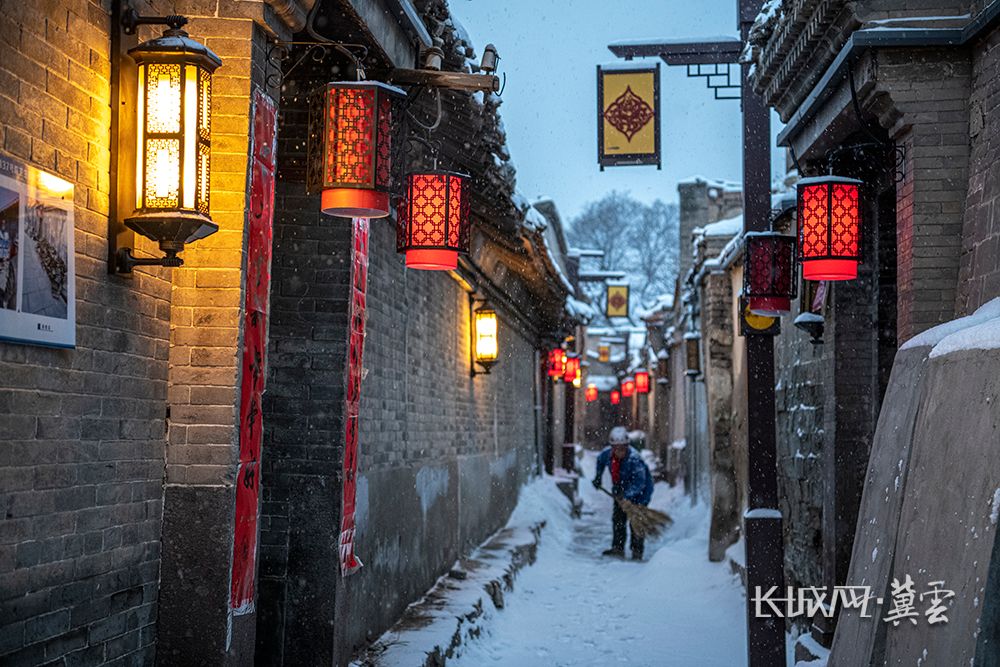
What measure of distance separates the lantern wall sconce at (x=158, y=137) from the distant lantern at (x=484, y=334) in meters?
9.41

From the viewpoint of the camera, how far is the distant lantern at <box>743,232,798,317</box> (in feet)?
28.1

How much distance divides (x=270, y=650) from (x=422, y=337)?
13.8ft

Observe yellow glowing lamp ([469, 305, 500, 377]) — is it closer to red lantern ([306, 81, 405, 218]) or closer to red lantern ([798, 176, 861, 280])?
red lantern ([798, 176, 861, 280])

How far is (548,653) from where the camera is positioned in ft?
31.9

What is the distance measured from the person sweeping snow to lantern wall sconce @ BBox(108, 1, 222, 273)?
12.4 metres

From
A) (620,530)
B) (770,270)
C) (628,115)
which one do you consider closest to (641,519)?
(620,530)

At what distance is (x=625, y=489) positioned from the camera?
646 inches

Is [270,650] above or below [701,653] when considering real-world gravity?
above

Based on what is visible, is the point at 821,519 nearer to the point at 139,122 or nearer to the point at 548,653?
the point at 548,653

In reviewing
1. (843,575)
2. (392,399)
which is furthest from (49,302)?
(843,575)

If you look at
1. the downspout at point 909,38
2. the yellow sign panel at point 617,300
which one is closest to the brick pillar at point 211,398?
the downspout at point 909,38

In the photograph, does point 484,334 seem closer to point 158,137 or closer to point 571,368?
point 158,137

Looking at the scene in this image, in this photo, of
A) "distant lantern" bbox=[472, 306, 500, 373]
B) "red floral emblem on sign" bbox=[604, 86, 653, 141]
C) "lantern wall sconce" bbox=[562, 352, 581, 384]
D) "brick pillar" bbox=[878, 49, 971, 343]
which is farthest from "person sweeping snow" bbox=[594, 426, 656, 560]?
"lantern wall sconce" bbox=[562, 352, 581, 384]

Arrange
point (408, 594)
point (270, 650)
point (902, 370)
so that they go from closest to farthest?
point (902, 370)
point (270, 650)
point (408, 594)
